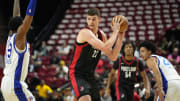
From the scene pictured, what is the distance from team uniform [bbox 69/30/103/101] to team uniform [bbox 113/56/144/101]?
7.07 feet

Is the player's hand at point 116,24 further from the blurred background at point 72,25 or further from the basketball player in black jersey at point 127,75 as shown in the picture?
the blurred background at point 72,25

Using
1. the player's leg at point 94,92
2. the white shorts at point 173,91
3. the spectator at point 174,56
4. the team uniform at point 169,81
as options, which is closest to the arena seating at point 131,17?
the spectator at point 174,56

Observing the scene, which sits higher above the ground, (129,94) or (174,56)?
(129,94)

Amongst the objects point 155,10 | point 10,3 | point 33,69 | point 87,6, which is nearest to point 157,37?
point 155,10

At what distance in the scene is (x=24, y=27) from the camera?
12.5 ft

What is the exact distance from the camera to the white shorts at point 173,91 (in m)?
5.04

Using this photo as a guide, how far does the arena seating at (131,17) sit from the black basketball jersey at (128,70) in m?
8.74

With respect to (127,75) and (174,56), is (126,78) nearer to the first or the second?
(127,75)

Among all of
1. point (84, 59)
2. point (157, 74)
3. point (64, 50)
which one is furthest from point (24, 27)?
point (64, 50)

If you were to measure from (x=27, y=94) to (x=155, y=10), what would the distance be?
1393 centimetres

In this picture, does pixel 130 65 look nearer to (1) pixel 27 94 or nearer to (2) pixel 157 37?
(1) pixel 27 94

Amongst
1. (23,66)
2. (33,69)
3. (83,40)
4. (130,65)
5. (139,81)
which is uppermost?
(83,40)

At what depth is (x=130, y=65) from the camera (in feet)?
21.5

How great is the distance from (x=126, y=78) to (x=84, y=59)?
7.96ft
